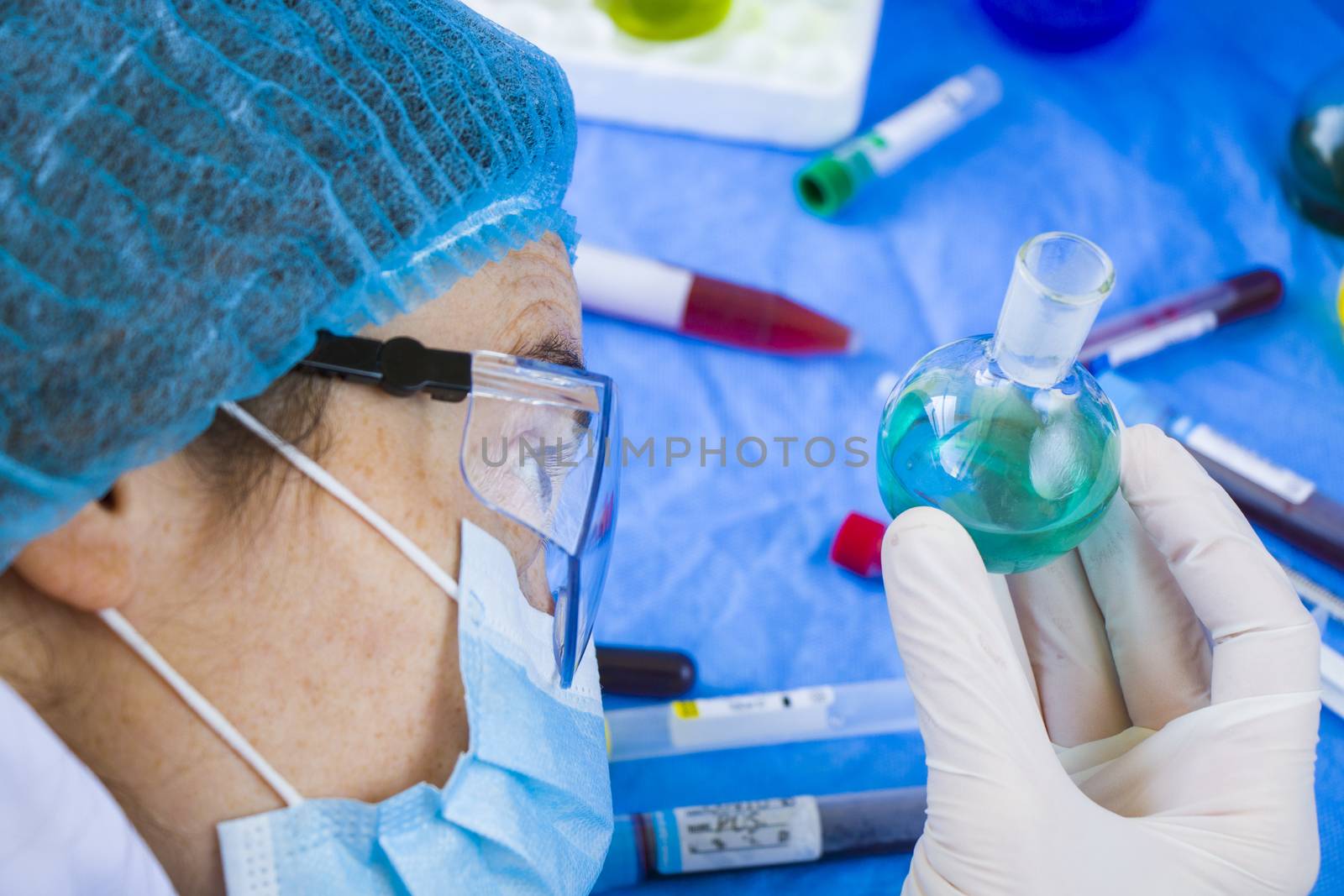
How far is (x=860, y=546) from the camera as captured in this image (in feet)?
4.07

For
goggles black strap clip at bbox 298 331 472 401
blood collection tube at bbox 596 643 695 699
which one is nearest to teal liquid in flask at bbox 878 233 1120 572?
goggles black strap clip at bbox 298 331 472 401

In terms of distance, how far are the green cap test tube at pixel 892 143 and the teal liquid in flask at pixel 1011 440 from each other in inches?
33.0

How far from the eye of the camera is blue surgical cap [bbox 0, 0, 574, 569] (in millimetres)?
562

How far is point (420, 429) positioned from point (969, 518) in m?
0.41

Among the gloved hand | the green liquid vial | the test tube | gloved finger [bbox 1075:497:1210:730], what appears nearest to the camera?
the gloved hand

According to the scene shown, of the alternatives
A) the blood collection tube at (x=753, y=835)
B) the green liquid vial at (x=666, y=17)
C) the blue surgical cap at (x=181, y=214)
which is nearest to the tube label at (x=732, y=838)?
the blood collection tube at (x=753, y=835)

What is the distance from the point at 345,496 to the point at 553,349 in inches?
8.0

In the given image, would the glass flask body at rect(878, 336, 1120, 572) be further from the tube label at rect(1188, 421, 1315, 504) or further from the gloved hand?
the tube label at rect(1188, 421, 1315, 504)

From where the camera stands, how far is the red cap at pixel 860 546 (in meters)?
1.24

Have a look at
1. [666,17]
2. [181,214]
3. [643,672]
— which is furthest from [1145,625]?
[666,17]

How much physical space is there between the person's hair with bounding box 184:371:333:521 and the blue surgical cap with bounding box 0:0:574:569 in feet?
0.14

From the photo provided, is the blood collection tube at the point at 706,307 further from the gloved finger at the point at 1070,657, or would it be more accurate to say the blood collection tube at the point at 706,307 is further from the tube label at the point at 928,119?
the gloved finger at the point at 1070,657

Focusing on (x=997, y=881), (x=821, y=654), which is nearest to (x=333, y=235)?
(x=997, y=881)
